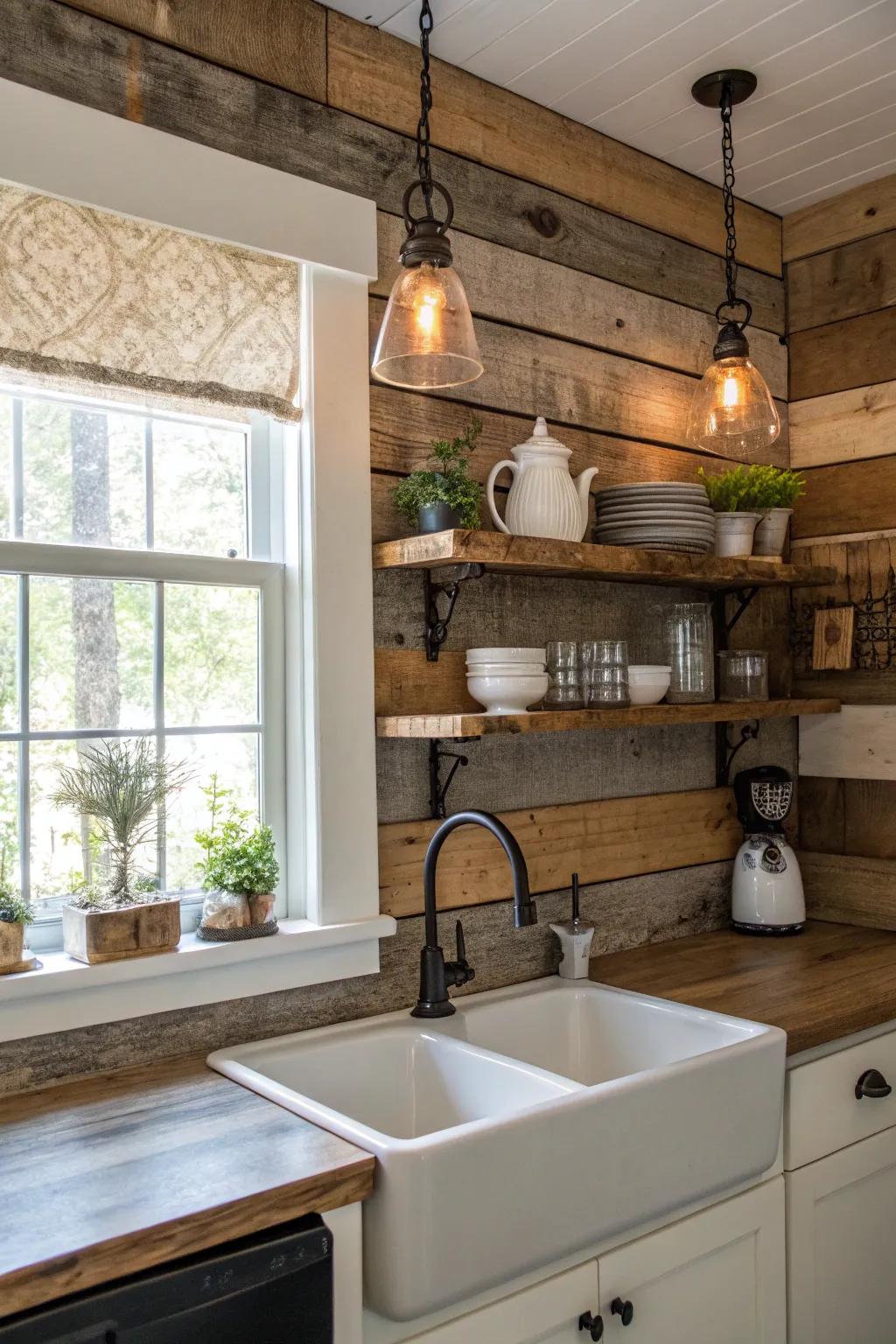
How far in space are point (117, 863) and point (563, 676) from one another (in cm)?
87

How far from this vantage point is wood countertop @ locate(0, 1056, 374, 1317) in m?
1.15

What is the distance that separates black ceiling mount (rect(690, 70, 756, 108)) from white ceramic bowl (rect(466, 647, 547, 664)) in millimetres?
1199

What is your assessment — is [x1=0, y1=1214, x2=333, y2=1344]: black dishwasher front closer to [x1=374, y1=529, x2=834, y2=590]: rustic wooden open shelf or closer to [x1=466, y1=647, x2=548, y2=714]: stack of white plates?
[x1=466, y1=647, x2=548, y2=714]: stack of white plates

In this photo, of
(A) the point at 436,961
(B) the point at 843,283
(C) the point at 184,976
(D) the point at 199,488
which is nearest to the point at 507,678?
(A) the point at 436,961

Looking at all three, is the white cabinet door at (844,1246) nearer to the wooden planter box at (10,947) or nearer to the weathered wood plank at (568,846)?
the weathered wood plank at (568,846)

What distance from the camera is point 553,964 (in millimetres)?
2271

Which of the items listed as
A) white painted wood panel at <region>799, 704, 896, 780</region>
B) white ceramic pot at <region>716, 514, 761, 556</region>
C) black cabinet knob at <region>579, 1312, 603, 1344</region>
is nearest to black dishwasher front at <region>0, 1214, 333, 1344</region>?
black cabinet knob at <region>579, 1312, 603, 1344</region>

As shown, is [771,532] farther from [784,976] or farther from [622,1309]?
[622,1309]

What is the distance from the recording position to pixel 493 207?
2.24 metres

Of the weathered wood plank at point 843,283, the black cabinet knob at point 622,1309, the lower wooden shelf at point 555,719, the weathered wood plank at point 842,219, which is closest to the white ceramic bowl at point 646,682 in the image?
the lower wooden shelf at point 555,719

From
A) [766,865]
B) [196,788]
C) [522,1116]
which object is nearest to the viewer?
[522,1116]

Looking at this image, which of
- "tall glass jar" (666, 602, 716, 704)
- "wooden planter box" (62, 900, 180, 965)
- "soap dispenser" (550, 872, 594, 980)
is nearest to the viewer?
"wooden planter box" (62, 900, 180, 965)

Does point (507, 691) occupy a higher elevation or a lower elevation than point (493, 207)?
lower

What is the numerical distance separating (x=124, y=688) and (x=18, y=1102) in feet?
2.05
